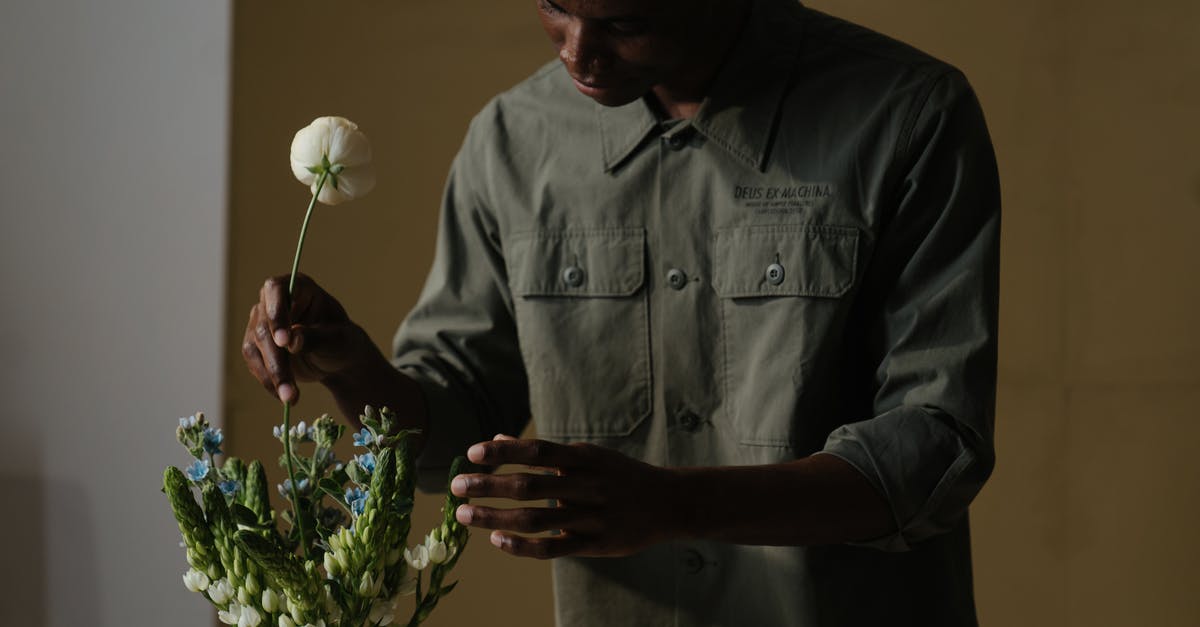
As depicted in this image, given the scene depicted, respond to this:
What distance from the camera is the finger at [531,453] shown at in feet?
3.24

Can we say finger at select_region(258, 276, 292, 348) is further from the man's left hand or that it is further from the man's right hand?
the man's left hand

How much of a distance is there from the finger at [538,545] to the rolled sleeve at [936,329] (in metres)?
0.31

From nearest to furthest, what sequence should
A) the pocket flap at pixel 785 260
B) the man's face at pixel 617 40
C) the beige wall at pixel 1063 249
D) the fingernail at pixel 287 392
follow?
1. the fingernail at pixel 287 392
2. the man's face at pixel 617 40
3. the pocket flap at pixel 785 260
4. the beige wall at pixel 1063 249

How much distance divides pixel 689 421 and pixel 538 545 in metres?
0.47

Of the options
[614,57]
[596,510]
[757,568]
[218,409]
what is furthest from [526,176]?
[218,409]

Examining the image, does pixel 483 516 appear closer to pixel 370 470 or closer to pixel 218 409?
pixel 370 470

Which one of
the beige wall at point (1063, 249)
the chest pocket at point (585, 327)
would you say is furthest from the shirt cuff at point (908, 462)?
the beige wall at point (1063, 249)

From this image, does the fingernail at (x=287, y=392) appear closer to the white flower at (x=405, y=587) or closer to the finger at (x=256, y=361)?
the finger at (x=256, y=361)

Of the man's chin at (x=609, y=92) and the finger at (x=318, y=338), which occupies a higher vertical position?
the man's chin at (x=609, y=92)

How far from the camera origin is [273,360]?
116cm

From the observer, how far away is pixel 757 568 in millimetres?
1438

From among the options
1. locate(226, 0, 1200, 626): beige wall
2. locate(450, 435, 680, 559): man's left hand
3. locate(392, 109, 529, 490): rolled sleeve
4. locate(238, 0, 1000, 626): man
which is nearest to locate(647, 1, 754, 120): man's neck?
locate(238, 0, 1000, 626): man

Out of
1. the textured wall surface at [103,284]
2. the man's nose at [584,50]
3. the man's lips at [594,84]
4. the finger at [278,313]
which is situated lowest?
the textured wall surface at [103,284]

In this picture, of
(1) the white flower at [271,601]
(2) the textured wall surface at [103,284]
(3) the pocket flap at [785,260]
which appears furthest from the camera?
(2) the textured wall surface at [103,284]
